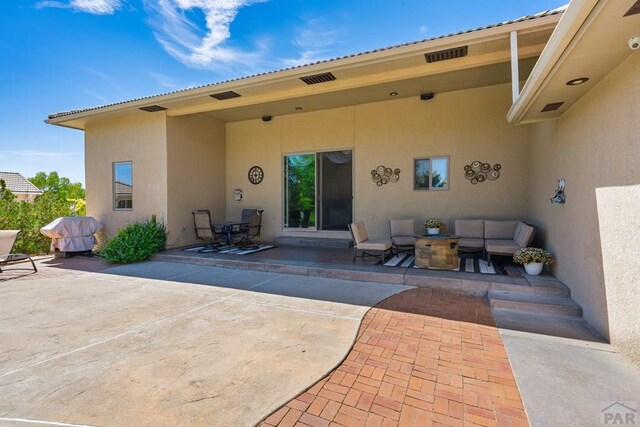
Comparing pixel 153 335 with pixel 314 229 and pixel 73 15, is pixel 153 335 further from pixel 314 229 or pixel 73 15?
pixel 73 15

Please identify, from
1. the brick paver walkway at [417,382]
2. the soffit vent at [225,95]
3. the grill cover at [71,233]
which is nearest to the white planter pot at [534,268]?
the brick paver walkway at [417,382]

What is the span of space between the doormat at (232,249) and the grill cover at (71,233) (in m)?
2.75

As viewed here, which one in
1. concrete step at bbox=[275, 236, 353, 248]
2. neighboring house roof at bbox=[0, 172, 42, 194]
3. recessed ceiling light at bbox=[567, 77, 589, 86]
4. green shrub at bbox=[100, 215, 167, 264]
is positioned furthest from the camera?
neighboring house roof at bbox=[0, 172, 42, 194]

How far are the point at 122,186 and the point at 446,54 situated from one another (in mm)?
8616

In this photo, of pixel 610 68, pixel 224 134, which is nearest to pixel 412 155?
pixel 610 68

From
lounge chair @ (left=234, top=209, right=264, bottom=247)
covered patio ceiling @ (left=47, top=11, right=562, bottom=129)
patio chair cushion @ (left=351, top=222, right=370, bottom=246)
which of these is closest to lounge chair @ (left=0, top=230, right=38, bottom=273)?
covered patio ceiling @ (left=47, top=11, right=562, bottom=129)

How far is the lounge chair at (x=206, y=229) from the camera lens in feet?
25.0

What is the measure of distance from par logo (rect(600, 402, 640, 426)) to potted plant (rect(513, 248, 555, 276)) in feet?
9.58

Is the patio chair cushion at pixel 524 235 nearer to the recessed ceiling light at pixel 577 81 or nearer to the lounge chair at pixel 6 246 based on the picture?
the recessed ceiling light at pixel 577 81

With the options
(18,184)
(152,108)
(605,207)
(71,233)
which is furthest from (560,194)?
(18,184)

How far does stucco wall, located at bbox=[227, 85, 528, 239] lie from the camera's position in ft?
22.7

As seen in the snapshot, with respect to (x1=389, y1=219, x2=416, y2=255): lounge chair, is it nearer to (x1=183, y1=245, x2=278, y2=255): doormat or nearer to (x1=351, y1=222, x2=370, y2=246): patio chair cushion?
(x1=351, y1=222, x2=370, y2=246): patio chair cushion

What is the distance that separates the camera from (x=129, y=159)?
8484 mm

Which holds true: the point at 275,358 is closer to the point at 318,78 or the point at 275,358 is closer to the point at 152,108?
the point at 318,78
